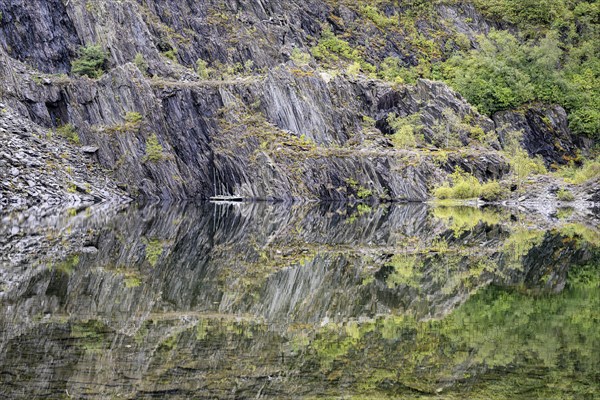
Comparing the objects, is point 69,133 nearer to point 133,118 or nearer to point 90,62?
point 133,118

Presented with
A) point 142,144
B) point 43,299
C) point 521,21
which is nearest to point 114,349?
point 43,299

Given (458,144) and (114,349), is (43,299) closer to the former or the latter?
(114,349)

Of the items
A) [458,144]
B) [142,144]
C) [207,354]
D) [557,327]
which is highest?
[207,354]

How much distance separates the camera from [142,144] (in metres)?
75.4

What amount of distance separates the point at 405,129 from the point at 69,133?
41045mm

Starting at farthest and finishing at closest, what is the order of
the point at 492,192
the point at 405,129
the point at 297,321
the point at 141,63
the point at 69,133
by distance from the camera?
the point at 141,63, the point at 405,129, the point at 69,133, the point at 492,192, the point at 297,321

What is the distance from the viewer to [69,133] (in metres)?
75.4

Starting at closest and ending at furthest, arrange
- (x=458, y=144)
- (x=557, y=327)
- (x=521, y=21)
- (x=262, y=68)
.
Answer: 1. (x=557, y=327)
2. (x=458, y=144)
3. (x=262, y=68)
4. (x=521, y=21)

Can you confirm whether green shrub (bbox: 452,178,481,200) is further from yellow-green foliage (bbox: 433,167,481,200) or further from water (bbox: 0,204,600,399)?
water (bbox: 0,204,600,399)

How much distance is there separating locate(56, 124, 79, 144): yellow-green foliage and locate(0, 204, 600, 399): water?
5388 cm

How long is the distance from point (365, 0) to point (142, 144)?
5975 cm

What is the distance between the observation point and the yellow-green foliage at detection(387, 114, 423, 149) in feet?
Result: 260

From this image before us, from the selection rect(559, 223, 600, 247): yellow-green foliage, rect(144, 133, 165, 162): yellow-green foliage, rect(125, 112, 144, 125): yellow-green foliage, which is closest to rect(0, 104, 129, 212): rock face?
rect(144, 133, 165, 162): yellow-green foliage

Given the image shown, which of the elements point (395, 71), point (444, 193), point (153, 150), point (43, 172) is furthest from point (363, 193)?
point (395, 71)
